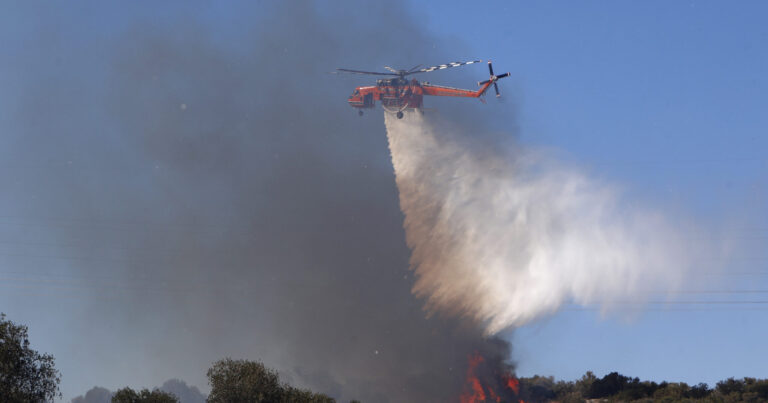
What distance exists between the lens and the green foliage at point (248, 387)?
95.2m

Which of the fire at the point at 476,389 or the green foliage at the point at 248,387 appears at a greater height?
the fire at the point at 476,389

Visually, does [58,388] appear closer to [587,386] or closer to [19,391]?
[19,391]

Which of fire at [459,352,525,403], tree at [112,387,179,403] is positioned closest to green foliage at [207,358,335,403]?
tree at [112,387,179,403]

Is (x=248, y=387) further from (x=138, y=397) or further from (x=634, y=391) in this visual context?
(x=634, y=391)

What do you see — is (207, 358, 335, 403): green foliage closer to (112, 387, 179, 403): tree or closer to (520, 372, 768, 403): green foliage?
(112, 387, 179, 403): tree

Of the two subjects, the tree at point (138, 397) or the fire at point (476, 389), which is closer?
the tree at point (138, 397)

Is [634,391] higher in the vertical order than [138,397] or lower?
higher

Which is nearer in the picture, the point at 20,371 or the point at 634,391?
the point at 20,371

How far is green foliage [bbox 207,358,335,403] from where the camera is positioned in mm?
95250

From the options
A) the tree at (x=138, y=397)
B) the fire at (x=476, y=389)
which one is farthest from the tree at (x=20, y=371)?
the fire at (x=476, y=389)

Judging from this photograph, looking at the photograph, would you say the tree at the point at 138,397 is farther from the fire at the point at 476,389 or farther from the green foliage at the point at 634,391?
the green foliage at the point at 634,391

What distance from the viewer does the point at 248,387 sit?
95.1 meters

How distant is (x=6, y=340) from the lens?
76.0 m

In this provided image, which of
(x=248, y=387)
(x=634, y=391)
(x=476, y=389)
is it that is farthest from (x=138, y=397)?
(x=634, y=391)
